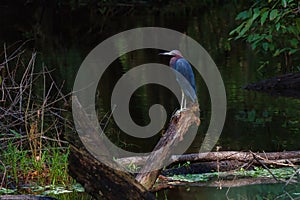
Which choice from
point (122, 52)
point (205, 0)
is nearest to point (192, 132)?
point (122, 52)

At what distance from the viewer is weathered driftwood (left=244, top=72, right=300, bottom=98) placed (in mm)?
10203

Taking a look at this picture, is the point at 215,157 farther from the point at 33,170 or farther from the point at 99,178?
the point at 99,178

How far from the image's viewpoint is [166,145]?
486 cm

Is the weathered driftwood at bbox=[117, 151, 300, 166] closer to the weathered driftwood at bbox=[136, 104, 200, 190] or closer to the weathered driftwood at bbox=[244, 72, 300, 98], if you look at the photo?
the weathered driftwood at bbox=[136, 104, 200, 190]

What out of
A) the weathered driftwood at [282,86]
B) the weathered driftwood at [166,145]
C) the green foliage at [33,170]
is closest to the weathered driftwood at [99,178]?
the weathered driftwood at [166,145]

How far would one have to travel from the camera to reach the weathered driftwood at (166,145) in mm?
4852

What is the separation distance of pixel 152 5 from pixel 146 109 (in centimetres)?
1781

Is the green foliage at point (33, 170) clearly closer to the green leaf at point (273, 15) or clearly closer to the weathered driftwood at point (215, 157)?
the weathered driftwood at point (215, 157)

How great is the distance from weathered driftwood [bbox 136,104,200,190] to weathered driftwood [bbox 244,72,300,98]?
212 inches

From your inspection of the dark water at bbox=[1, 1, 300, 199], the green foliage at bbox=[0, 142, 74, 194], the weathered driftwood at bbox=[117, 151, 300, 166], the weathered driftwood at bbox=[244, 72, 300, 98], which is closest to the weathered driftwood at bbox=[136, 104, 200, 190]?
the dark water at bbox=[1, 1, 300, 199]

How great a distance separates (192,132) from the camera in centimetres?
822

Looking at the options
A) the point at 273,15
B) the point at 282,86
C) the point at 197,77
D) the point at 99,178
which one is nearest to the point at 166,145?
the point at 99,178

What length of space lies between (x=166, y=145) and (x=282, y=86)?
5824mm

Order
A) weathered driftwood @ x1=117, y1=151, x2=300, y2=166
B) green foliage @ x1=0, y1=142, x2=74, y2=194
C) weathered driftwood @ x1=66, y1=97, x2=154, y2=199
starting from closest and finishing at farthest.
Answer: weathered driftwood @ x1=66, y1=97, x2=154, y2=199 → green foliage @ x1=0, y1=142, x2=74, y2=194 → weathered driftwood @ x1=117, y1=151, x2=300, y2=166
